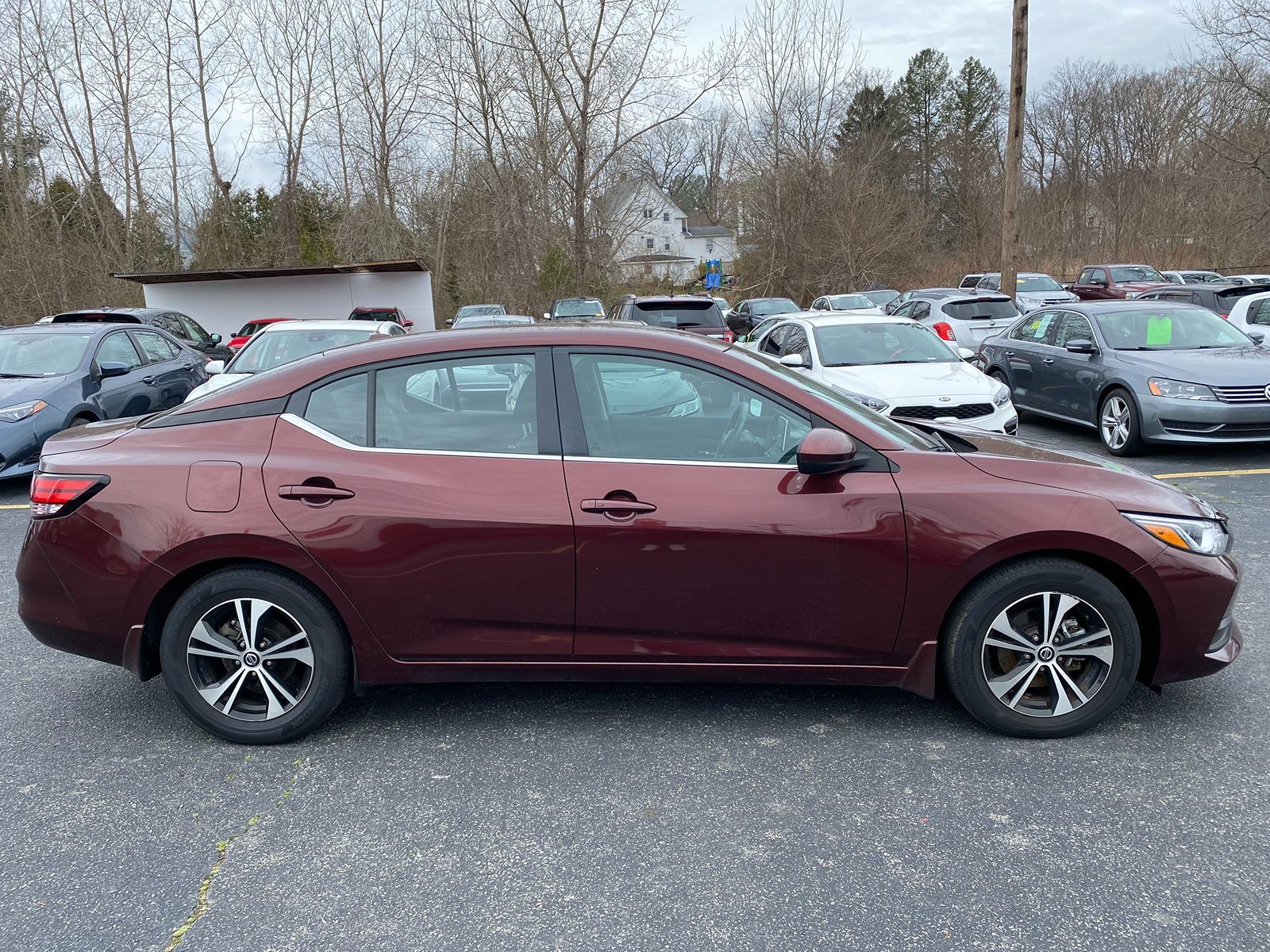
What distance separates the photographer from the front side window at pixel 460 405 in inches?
138

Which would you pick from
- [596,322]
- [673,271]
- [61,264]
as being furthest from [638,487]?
[673,271]

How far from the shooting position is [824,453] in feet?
10.7

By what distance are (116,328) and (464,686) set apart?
841 cm

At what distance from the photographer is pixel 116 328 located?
10.2m

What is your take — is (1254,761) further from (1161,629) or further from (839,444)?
(839,444)

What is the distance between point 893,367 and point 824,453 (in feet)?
20.9

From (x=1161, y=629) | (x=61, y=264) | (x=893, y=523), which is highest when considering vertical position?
(x=61, y=264)

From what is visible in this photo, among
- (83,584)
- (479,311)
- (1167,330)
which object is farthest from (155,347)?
(479,311)

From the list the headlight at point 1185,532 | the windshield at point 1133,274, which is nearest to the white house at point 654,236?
the windshield at point 1133,274

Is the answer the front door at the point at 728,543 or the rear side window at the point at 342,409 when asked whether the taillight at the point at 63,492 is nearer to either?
the rear side window at the point at 342,409

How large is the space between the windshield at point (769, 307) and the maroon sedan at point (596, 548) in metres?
21.4

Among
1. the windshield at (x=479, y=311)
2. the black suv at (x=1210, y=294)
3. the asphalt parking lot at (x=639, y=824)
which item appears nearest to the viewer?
the asphalt parking lot at (x=639, y=824)

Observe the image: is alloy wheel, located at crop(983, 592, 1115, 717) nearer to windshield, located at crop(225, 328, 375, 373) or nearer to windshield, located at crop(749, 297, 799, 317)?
windshield, located at crop(225, 328, 375, 373)

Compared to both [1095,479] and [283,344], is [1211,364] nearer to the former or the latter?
[1095,479]
